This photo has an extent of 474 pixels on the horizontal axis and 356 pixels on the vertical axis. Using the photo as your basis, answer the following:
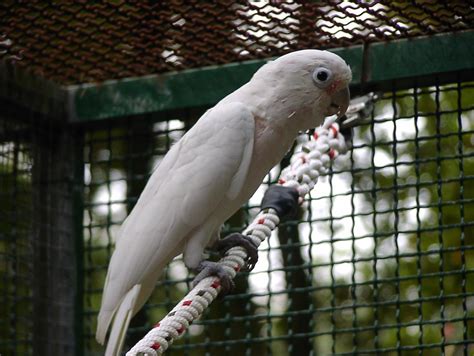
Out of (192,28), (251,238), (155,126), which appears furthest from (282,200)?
(155,126)

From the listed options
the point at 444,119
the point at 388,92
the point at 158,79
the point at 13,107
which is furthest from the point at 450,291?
the point at 13,107

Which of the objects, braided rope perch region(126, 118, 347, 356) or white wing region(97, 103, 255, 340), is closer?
braided rope perch region(126, 118, 347, 356)

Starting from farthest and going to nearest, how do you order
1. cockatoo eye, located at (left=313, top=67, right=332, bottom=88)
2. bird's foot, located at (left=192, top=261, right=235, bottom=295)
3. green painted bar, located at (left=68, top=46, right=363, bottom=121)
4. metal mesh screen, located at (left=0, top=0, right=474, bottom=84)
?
green painted bar, located at (left=68, top=46, right=363, bottom=121) → metal mesh screen, located at (left=0, top=0, right=474, bottom=84) → cockatoo eye, located at (left=313, top=67, right=332, bottom=88) → bird's foot, located at (left=192, top=261, right=235, bottom=295)

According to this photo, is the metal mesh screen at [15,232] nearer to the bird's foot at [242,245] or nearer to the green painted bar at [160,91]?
the green painted bar at [160,91]

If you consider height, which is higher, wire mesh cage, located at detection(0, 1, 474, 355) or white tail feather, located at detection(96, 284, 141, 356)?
wire mesh cage, located at detection(0, 1, 474, 355)

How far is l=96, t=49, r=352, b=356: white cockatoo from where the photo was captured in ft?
9.39

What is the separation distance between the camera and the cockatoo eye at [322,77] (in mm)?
2852

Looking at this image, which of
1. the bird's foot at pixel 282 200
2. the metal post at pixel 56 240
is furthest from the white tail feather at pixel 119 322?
the metal post at pixel 56 240

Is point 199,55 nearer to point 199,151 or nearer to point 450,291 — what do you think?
point 199,151

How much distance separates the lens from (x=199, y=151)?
2.95 m

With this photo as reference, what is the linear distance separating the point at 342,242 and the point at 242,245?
5.01 feet

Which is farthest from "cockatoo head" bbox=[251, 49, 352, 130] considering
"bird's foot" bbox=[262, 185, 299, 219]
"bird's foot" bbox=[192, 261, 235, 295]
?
"bird's foot" bbox=[192, 261, 235, 295]

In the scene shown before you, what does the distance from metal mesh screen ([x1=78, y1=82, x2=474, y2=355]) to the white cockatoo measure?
811 millimetres

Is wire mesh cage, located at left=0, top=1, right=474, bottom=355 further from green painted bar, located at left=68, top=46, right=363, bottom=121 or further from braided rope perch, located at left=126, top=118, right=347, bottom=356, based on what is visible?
braided rope perch, located at left=126, top=118, right=347, bottom=356
